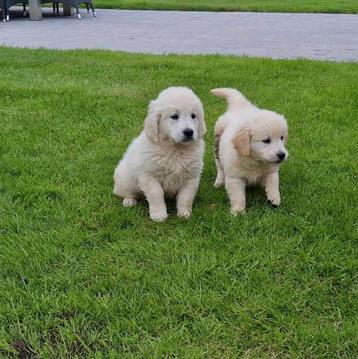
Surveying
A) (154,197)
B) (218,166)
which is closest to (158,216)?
(154,197)

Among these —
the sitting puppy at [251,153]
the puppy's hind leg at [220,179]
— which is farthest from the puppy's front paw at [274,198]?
the puppy's hind leg at [220,179]

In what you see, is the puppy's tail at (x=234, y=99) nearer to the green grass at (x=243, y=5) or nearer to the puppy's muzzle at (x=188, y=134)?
the puppy's muzzle at (x=188, y=134)

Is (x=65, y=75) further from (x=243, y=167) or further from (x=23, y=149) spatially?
(x=243, y=167)

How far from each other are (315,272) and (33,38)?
951cm

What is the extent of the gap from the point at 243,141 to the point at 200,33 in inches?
350

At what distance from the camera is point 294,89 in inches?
257

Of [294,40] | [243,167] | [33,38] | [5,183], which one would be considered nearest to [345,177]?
[243,167]

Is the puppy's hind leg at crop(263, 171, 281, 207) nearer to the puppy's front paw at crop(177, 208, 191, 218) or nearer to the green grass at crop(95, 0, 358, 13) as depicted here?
the puppy's front paw at crop(177, 208, 191, 218)

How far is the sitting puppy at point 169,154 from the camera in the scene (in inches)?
131

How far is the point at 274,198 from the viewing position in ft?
11.6

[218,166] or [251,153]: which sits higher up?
[251,153]

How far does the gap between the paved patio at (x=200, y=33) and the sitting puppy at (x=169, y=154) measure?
5.95 meters

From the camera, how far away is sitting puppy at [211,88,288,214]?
3412 millimetres

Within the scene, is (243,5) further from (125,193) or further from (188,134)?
(188,134)
